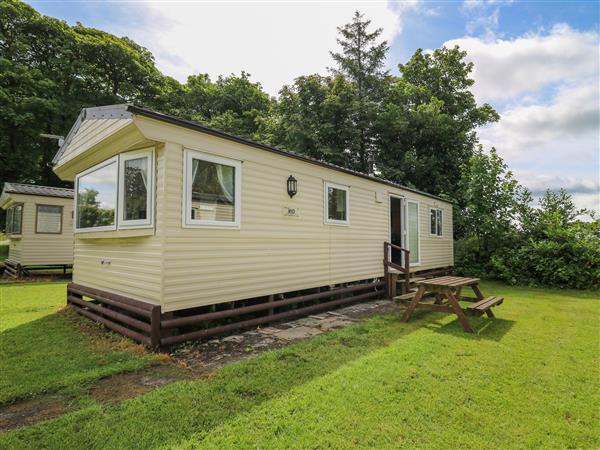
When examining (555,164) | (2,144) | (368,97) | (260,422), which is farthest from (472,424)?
(2,144)

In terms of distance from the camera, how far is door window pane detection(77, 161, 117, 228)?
16.5 feet

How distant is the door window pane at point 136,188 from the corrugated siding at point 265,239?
0.53 m

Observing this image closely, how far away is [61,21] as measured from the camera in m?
18.0

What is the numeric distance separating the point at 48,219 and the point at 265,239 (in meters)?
10.6

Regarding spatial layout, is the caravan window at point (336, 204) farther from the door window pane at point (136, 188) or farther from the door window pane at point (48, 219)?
the door window pane at point (48, 219)

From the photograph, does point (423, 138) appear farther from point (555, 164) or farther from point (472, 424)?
point (472, 424)

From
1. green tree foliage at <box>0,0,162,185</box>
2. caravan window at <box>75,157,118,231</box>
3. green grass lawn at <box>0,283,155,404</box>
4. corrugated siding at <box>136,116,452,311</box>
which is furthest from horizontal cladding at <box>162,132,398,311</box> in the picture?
green tree foliage at <box>0,0,162,185</box>

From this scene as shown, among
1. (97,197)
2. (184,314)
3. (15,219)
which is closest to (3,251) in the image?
(15,219)

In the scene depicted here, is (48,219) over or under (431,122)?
under

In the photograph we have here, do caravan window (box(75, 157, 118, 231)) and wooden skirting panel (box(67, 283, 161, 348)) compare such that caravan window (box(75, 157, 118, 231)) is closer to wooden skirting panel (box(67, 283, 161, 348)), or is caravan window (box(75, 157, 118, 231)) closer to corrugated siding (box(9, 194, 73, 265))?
wooden skirting panel (box(67, 283, 161, 348))

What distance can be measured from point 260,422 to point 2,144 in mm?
19820

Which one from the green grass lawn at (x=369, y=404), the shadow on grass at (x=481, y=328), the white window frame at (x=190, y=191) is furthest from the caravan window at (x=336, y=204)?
the green grass lawn at (x=369, y=404)

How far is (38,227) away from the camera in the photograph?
11516 mm

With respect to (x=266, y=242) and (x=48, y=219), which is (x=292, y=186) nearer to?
(x=266, y=242)
